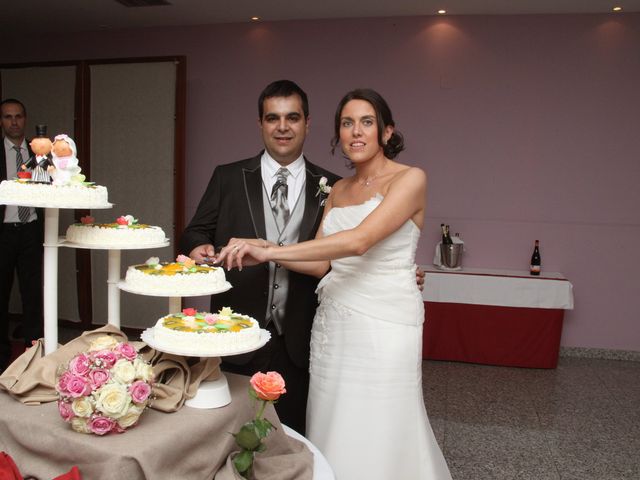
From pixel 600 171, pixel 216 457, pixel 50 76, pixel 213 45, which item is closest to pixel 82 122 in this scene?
pixel 50 76

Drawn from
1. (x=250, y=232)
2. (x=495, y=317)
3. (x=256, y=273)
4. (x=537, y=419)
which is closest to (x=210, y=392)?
(x=256, y=273)

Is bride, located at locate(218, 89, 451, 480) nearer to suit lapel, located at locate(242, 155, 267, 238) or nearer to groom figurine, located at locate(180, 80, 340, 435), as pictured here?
groom figurine, located at locate(180, 80, 340, 435)

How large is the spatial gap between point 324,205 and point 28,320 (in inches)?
143

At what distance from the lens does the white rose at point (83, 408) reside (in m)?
1.52

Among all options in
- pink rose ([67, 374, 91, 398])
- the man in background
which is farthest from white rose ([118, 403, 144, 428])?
the man in background

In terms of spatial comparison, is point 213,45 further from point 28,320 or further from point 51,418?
point 51,418

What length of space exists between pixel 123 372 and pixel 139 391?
61 mm

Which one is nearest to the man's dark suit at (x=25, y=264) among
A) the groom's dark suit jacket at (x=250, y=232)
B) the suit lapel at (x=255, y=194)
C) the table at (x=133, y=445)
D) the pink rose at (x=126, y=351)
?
the groom's dark suit jacket at (x=250, y=232)

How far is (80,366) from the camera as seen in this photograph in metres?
1.57

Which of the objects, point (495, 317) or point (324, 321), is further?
point (495, 317)

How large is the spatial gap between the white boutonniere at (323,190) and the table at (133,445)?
48.3 inches

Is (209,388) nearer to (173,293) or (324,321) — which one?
(173,293)

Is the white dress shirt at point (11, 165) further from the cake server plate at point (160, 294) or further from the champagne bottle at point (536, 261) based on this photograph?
the champagne bottle at point (536, 261)

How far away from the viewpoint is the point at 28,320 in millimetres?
5402
